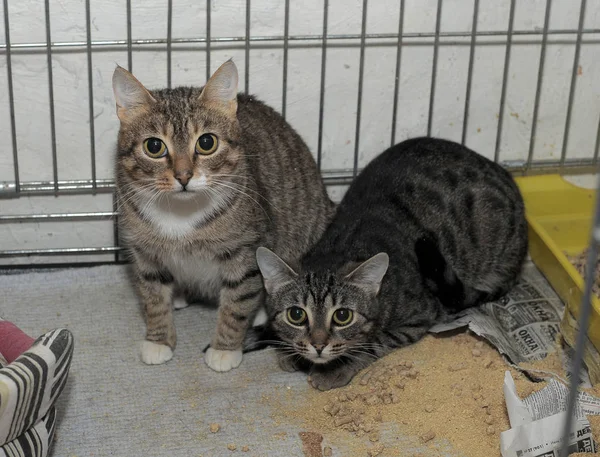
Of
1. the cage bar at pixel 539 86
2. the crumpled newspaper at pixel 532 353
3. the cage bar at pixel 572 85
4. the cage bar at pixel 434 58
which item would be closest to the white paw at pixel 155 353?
the crumpled newspaper at pixel 532 353

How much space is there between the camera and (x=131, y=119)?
2246 mm

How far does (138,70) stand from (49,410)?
1274 mm

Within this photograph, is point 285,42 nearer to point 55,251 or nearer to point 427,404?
point 55,251

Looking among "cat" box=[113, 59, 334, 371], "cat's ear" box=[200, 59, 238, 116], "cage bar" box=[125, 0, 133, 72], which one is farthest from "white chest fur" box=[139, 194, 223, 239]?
"cage bar" box=[125, 0, 133, 72]

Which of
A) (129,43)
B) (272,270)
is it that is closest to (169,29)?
(129,43)

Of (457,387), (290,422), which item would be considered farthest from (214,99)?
(457,387)

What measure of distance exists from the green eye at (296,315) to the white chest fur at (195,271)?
27cm

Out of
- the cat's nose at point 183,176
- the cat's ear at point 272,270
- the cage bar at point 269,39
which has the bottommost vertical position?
the cat's ear at point 272,270

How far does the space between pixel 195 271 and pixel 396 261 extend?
0.62m

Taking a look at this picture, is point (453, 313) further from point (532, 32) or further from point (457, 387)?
point (532, 32)

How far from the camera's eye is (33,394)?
183 centimetres

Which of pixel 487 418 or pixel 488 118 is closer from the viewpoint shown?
pixel 487 418

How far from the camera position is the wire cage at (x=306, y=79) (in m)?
2.71

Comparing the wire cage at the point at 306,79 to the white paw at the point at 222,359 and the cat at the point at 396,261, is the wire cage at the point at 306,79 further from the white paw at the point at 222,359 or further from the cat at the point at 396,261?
the white paw at the point at 222,359
